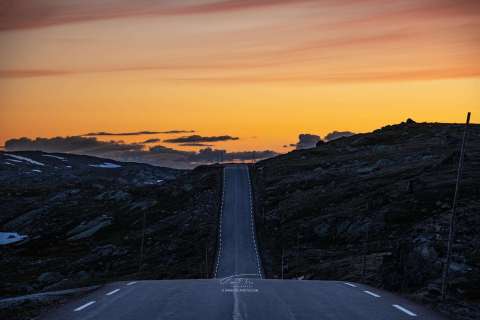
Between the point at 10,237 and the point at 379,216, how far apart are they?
3538 inches

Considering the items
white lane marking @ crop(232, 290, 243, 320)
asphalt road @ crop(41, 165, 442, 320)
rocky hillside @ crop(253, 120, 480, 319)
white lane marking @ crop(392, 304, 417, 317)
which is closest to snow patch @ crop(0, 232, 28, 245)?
rocky hillside @ crop(253, 120, 480, 319)

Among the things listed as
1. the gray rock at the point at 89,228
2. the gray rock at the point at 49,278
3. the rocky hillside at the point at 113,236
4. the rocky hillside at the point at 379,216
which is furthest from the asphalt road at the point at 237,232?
the gray rock at the point at 89,228

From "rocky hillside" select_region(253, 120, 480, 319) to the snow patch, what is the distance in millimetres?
53815

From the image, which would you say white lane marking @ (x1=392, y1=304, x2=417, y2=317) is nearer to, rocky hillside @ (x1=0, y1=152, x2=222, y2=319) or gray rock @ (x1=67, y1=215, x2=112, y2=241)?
rocky hillside @ (x1=0, y1=152, x2=222, y2=319)

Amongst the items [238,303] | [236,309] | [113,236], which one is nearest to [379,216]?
[113,236]

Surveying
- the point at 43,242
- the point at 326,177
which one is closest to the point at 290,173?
the point at 326,177

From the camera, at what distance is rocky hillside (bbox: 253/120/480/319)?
29203mm

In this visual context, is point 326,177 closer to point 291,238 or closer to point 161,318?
point 291,238

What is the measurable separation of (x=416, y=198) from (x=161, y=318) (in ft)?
235

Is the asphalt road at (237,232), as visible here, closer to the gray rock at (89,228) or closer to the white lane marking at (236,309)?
the gray rock at (89,228)

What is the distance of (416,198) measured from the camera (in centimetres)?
8112

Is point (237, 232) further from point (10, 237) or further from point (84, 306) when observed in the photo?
point (84, 306)

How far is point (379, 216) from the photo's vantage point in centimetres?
8088

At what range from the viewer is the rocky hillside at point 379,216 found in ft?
95.8
